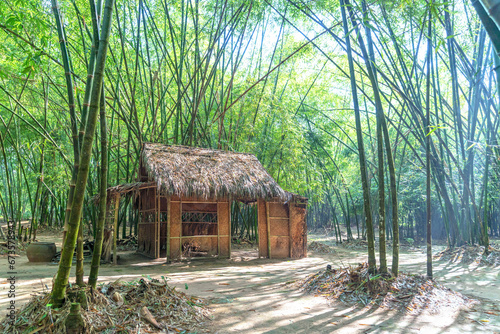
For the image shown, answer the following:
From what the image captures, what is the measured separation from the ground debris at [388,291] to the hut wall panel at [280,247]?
2950mm

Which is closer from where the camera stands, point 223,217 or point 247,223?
point 223,217

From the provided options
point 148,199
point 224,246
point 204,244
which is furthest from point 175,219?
point 148,199

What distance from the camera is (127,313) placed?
2.35 meters

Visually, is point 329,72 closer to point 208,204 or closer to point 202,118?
point 202,118

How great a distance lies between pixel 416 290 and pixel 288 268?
2.47 m

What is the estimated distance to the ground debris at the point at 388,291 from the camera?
323 centimetres

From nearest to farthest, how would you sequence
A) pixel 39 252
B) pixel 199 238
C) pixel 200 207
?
pixel 39 252 → pixel 199 238 → pixel 200 207

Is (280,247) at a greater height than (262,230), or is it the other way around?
(262,230)

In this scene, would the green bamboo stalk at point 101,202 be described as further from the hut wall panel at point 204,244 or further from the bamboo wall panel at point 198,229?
the bamboo wall panel at point 198,229

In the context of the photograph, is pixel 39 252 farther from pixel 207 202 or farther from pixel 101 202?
pixel 101 202

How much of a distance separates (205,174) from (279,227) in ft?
6.51

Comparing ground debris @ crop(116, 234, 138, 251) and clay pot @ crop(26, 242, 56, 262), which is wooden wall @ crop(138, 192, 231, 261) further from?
clay pot @ crop(26, 242, 56, 262)

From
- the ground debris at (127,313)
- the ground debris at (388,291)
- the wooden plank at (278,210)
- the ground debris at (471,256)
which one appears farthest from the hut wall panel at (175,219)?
the ground debris at (471,256)

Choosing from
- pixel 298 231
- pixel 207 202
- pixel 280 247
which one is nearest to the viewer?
pixel 207 202
